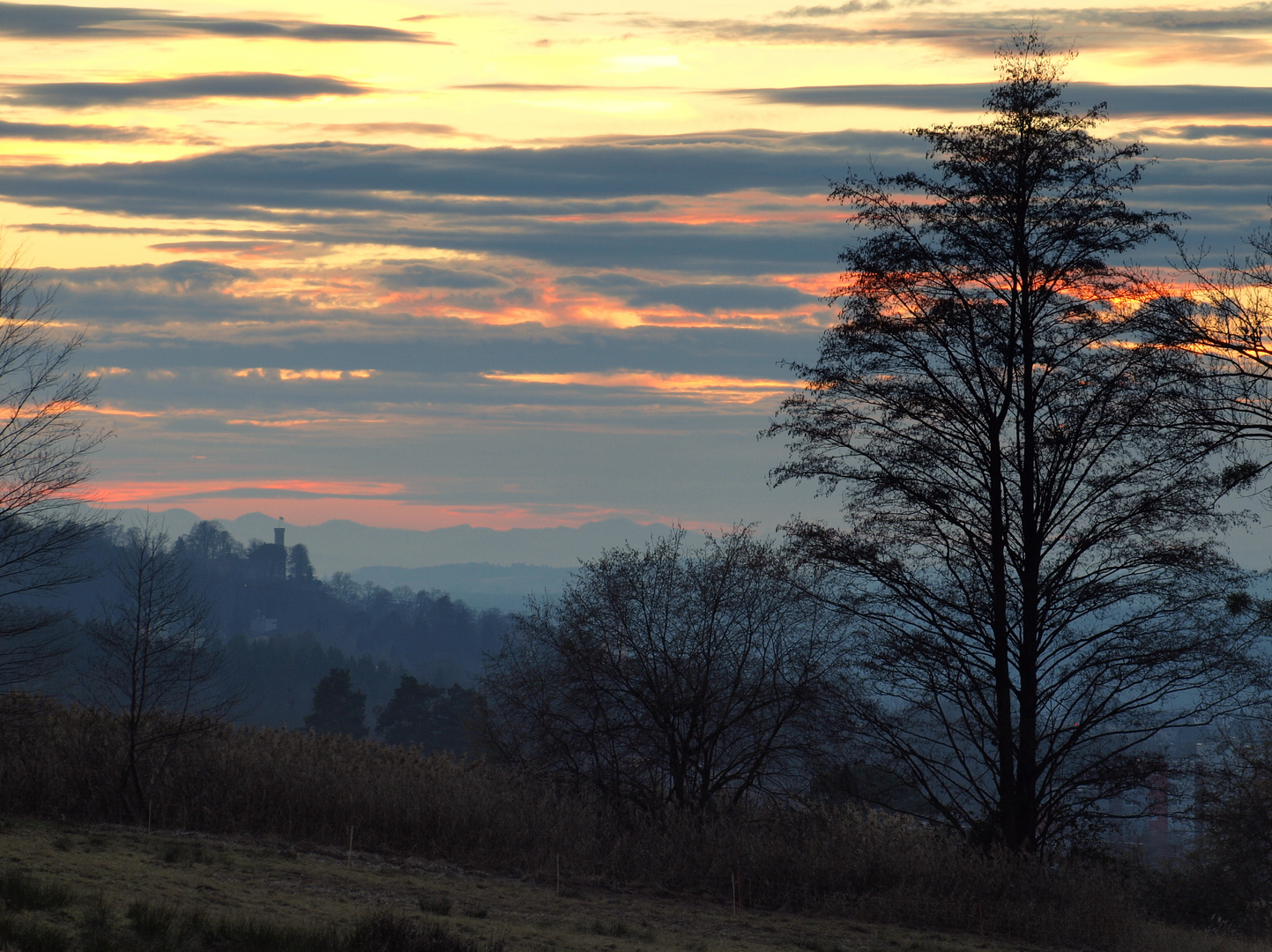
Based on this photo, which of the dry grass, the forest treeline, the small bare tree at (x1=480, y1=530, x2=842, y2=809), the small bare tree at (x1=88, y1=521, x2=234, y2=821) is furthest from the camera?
the forest treeline

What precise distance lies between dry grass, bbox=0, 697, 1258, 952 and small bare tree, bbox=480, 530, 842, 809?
2.97 meters

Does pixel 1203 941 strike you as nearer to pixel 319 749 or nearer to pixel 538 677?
pixel 538 677

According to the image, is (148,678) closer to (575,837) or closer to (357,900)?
(575,837)

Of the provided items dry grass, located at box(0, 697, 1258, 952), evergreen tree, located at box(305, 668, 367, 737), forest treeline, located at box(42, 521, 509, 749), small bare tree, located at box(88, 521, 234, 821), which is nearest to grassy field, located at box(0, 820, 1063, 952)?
dry grass, located at box(0, 697, 1258, 952)

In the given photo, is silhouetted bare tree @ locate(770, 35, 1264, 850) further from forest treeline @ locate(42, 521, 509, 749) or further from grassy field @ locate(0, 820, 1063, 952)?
forest treeline @ locate(42, 521, 509, 749)

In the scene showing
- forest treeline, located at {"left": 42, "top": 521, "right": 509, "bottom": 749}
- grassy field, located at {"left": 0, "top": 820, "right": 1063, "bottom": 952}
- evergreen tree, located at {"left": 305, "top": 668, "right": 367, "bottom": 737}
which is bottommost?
grassy field, located at {"left": 0, "top": 820, "right": 1063, "bottom": 952}

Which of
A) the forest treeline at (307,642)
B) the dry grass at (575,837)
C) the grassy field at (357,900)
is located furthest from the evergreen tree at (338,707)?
the grassy field at (357,900)

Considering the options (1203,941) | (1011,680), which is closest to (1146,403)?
(1011,680)

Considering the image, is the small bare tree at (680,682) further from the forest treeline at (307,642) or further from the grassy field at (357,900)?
the forest treeline at (307,642)

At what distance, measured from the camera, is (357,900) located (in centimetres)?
1609

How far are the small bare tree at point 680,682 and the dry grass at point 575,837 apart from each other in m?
2.97

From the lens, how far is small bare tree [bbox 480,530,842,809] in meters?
27.5

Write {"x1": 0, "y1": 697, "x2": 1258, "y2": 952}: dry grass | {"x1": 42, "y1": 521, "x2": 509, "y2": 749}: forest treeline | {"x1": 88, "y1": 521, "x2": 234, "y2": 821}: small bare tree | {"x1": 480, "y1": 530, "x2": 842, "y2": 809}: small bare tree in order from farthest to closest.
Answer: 1. {"x1": 42, "y1": 521, "x2": 509, "y2": 749}: forest treeline
2. {"x1": 480, "y1": 530, "x2": 842, "y2": 809}: small bare tree
3. {"x1": 88, "y1": 521, "x2": 234, "y2": 821}: small bare tree
4. {"x1": 0, "y1": 697, "x2": 1258, "y2": 952}: dry grass

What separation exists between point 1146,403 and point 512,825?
557 inches
